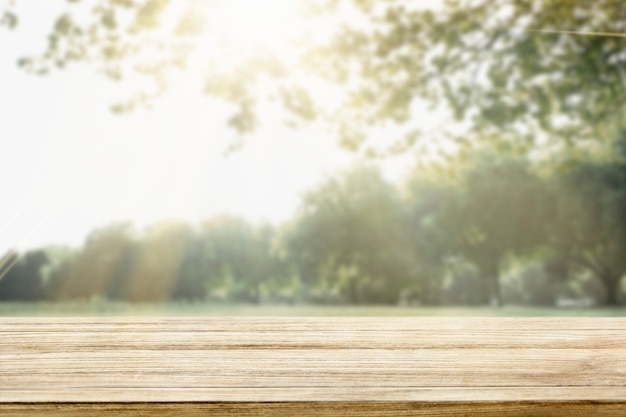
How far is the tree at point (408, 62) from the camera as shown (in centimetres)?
1361

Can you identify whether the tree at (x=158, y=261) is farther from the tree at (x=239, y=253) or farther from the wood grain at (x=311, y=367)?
the wood grain at (x=311, y=367)

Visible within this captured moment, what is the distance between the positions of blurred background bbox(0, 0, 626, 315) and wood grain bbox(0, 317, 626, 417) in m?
0.12

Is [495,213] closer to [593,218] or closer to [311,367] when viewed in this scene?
[593,218]

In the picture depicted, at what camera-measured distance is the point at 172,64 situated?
14.7 meters

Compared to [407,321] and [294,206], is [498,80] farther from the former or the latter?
[294,206]

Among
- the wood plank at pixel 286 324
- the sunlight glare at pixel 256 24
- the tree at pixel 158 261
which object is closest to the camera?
the wood plank at pixel 286 324

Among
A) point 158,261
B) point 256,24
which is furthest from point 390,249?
point 256,24

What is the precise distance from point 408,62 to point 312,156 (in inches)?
1162

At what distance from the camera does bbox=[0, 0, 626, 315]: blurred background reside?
13711 millimetres

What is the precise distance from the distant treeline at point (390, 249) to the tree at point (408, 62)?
15115 millimetres

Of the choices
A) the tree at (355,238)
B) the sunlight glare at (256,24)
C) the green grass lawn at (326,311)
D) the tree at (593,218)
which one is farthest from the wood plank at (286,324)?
the tree at (355,238)

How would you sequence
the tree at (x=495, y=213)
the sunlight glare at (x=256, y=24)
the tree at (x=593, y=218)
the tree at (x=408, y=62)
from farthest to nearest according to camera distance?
the tree at (x=495, y=213)
the tree at (x=593, y=218)
the sunlight glare at (x=256, y=24)
the tree at (x=408, y=62)

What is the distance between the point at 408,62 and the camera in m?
14.8

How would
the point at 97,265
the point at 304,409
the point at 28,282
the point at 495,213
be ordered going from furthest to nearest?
the point at 97,265 → the point at 28,282 → the point at 495,213 → the point at 304,409
